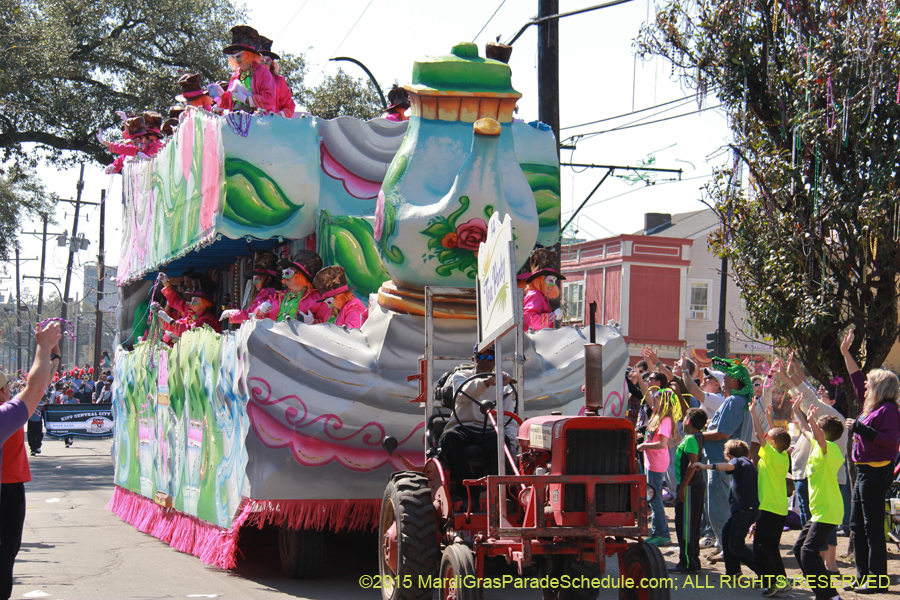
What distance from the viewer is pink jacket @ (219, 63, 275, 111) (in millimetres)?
9781

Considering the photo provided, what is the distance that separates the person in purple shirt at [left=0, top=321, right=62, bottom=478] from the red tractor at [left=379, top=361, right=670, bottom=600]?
2.29 meters

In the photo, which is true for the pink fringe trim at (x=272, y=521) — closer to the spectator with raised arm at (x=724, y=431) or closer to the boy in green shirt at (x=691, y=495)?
the boy in green shirt at (x=691, y=495)

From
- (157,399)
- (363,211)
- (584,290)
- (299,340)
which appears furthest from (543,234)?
(584,290)

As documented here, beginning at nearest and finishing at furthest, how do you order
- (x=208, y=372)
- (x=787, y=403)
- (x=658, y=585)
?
1. (x=658, y=585)
2. (x=208, y=372)
3. (x=787, y=403)

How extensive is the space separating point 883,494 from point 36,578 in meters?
6.66

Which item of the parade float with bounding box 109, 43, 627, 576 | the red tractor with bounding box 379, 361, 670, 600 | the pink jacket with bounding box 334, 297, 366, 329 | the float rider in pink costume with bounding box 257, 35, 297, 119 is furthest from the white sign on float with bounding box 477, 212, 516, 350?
the float rider in pink costume with bounding box 257, 35, 297, 119

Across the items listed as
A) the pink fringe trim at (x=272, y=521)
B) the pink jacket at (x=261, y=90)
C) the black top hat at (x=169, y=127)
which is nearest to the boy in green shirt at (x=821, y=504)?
the pink fringe trim at (x=272, y=521)

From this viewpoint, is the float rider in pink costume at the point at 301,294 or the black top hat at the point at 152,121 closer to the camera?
the float rider in pink costume at the point at 301,294

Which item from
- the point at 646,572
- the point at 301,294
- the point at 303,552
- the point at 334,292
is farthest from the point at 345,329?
the point at 646,572

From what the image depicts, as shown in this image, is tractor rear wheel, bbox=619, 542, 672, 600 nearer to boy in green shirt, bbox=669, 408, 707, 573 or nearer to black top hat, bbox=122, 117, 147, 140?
boy in green shirt, bbox=669, 408, 707, 573

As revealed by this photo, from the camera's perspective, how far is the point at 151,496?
1106 cm

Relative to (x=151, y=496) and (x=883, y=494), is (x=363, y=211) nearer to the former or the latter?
(x=151, y=496)

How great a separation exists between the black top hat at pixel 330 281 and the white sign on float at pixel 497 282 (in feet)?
9.57

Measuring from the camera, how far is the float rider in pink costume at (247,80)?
9.76 meters
